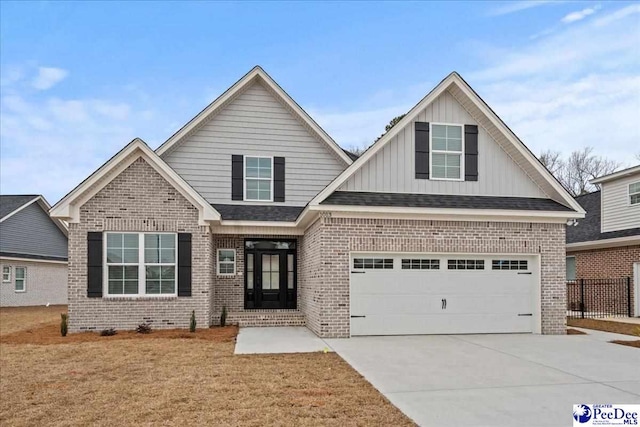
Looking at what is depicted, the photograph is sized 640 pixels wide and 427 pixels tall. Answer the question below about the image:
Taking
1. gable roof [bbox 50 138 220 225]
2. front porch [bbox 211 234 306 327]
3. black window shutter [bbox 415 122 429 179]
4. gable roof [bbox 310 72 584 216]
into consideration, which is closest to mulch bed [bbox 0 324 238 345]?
front porch [bbox 211 234 306 327]

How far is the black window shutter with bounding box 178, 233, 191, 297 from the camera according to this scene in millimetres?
13078

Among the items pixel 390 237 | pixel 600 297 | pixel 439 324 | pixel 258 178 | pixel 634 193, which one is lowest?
pixel 600 297

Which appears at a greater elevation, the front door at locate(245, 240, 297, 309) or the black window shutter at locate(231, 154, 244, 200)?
the black window shutter at locate(231, 154, 244, 200)

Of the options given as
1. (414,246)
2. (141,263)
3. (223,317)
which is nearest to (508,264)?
(414,246)

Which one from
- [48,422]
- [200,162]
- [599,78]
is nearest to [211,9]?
[200,162]

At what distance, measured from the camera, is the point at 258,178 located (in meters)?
15.5

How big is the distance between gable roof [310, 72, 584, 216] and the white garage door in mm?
1939

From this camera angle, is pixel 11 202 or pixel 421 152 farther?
pixel 11 202

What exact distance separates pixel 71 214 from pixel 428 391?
1031 cm

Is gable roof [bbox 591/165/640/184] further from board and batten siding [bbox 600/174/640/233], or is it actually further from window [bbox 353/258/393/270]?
window [bbox 353/258/393/270]

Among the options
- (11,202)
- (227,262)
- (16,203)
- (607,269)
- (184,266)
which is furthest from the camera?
(11,202)

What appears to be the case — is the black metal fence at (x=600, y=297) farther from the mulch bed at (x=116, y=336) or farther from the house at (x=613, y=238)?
the mulch bed at (x=116, y=336)

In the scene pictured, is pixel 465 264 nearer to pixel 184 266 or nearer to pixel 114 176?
pixel 184 266

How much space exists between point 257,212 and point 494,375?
8.92m
